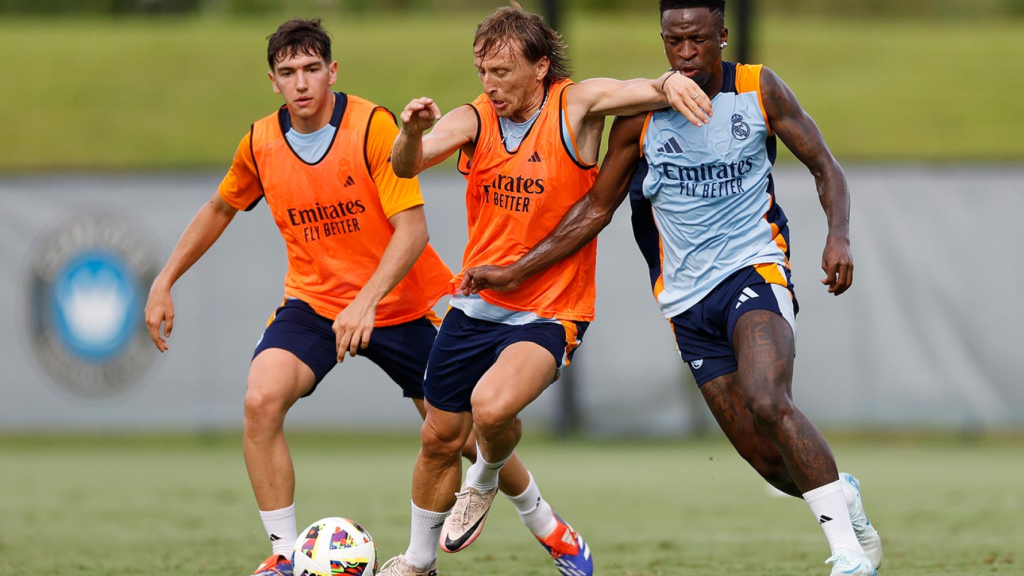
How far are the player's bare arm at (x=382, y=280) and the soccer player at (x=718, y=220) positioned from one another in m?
0.35

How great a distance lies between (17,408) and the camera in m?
13.4

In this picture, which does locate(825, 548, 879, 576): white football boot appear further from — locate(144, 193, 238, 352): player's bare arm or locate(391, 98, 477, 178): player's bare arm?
locate(144, 193, 238, 352): player's bare arm

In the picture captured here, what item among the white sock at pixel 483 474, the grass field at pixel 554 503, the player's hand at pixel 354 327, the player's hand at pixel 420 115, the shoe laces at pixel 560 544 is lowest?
the grass field at pixel 554 503

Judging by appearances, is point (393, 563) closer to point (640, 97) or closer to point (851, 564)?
point (851, 564)

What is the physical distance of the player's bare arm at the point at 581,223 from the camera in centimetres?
586

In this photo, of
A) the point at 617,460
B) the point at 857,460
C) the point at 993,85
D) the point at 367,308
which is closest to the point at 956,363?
the point at 857,460

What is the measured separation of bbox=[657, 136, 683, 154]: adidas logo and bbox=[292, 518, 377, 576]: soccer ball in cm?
223

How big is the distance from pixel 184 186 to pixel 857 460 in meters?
7.40

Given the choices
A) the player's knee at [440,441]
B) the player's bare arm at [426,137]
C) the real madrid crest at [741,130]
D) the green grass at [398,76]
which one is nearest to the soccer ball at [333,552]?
the player's knee at [440,441]

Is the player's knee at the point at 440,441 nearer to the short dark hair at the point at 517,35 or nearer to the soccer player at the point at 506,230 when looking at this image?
the soccer player at the point at 506,230

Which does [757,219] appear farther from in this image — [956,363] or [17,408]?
[17,408]

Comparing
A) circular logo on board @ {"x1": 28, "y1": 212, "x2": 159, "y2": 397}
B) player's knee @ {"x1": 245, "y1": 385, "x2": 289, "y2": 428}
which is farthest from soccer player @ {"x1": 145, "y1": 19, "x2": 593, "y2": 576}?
circular logo on board @ {"x1": 28, "y1": 212, "x2": 159, "y2": 397}

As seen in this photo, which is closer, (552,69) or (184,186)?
(552,69)

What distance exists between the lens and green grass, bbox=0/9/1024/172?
75.2 ft
